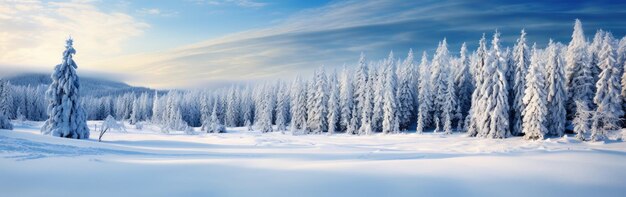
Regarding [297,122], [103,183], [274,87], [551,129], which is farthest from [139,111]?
[103,183]

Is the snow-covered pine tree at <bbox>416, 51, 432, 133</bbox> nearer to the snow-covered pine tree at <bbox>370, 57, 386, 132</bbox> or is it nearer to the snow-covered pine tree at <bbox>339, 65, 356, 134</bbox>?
the snow-covered pine tree at <bbox>370, 57, 386, 132</bbox>

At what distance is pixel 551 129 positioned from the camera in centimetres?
4272

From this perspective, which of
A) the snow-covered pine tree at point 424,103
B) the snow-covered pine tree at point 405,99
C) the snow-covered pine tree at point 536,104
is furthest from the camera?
the snow-covered pine tree at point 405,99

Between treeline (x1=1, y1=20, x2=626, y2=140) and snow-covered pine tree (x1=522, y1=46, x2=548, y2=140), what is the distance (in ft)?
0.35

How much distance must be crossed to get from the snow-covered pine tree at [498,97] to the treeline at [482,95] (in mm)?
113

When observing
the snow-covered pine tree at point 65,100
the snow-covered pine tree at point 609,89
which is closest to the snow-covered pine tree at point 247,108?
the snow-covered pine tree at point 65,100

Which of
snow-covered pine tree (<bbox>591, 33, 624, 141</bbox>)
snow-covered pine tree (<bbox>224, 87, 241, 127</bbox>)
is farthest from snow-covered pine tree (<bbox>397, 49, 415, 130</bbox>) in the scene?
snow-covered pine tree (<bbox>224, 87, 241, 127</bbox>)

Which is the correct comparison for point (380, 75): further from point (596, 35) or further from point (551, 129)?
point (596, 35)

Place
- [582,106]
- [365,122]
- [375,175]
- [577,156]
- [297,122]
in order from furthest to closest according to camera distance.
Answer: [297,122] → [365,122] → [582,106] → [577,156] → [375,175]

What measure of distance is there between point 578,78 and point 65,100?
56.5 m

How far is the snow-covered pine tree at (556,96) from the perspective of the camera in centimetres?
4212

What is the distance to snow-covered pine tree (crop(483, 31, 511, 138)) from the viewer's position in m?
43.5

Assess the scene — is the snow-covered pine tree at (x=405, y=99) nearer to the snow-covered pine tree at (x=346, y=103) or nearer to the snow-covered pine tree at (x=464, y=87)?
the snow-covered pine tree at (x=464, y=87)

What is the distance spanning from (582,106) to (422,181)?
125 feet
